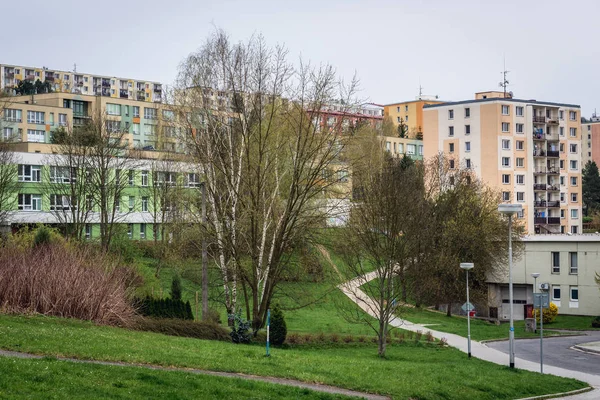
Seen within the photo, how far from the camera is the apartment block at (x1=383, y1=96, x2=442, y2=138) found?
5778 inches

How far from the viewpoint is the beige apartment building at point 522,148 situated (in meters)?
95.1

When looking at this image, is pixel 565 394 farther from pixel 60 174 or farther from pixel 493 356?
pixel 60 174

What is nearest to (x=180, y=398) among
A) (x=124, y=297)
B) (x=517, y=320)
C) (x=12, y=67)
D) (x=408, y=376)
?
(x=408, y=376)

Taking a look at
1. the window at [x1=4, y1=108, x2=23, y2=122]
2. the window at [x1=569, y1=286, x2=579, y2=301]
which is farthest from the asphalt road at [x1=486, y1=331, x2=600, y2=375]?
the window at [x1=4, y1=108, x2=23, y2=122]

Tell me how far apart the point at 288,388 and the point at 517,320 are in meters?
47.9

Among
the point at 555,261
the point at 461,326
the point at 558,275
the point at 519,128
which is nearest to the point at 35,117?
the point at 519,128

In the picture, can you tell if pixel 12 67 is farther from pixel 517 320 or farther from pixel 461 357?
pixel 461 357

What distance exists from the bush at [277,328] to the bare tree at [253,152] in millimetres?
1846

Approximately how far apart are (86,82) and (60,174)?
400 feet

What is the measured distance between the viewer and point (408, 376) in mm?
22578

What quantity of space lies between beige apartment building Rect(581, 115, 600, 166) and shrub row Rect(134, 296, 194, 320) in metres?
162

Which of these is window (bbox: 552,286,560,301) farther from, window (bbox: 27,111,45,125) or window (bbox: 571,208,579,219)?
window (bbox: 27,111,45,125)

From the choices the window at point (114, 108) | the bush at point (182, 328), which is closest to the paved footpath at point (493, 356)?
the bush at point (182, 328)

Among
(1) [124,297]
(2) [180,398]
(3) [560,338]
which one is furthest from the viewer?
(3) [560,338]
